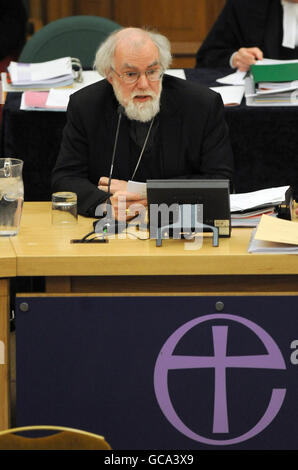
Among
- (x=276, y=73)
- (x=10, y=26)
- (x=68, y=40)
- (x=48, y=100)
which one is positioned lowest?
(x=48, y=100)

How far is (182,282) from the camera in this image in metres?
2.64

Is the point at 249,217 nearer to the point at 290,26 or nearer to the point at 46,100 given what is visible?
the point at 46,100

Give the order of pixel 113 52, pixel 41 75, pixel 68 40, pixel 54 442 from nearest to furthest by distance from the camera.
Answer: pixel 54 442
pixel 113 52
pixel 41 75
pixel 68 40

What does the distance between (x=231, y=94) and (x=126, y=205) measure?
50.9 inches

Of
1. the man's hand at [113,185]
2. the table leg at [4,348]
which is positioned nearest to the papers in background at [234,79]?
the man's hand at [113,185]

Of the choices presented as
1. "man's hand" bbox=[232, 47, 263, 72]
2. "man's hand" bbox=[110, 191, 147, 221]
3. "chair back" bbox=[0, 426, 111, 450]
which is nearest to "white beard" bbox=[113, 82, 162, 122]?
"man's hand" bbox=[110, 191, 147, 221]

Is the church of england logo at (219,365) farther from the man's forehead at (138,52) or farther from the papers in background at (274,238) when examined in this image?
the man's forehead at (138,52)

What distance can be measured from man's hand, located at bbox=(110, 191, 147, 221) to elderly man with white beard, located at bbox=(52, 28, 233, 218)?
30 centimetres

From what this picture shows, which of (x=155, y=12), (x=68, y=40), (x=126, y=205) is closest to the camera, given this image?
(x=126, y=205)

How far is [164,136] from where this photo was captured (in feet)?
11.2

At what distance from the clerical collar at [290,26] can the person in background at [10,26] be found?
1.44m

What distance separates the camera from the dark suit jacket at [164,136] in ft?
11.1

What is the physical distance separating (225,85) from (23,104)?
2.99ft

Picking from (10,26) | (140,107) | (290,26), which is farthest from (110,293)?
(10,26)
